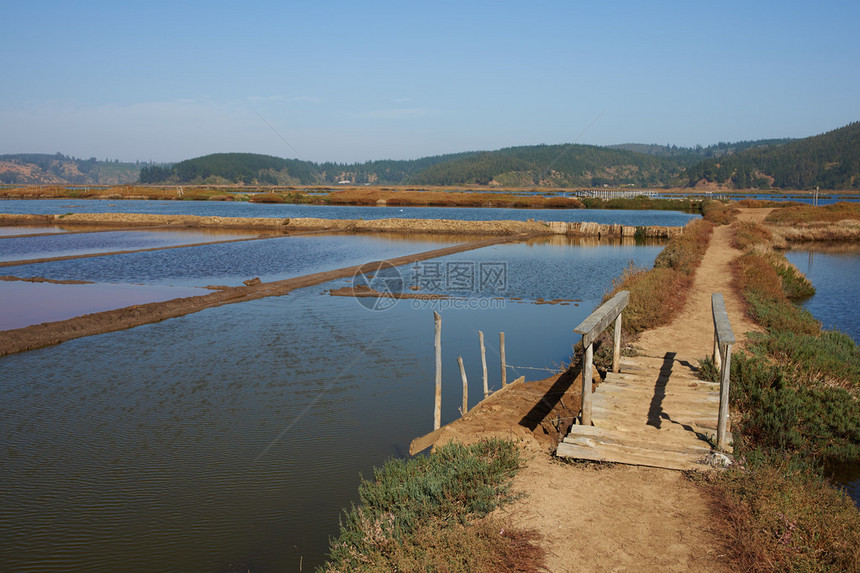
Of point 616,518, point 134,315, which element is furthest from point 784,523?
point 134,315

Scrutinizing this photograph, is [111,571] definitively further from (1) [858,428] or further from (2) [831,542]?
(1) [858,428]

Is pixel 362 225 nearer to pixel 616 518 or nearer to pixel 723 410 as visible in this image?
pixel 723 410

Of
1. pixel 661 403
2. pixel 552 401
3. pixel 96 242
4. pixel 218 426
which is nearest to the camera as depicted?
pixel 661 403

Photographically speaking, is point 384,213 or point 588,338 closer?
point 588,338

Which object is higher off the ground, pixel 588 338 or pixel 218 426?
pixel 588 338

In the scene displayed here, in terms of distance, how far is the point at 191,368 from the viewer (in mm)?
13125

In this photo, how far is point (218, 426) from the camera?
9961mm

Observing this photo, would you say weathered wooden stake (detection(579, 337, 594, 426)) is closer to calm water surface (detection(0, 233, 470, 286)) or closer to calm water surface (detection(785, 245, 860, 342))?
calm water surface (detection(785, 245, 860, 342))

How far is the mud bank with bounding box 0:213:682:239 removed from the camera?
49.3 m

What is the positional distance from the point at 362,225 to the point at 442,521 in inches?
1913

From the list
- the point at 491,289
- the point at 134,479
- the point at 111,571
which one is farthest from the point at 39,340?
the point at 491,289

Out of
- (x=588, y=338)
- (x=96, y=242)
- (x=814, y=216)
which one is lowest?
(x=96, y=242)

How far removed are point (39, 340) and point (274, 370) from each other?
22.8 ft

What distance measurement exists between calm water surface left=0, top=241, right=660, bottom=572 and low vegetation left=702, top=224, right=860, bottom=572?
442 cm
